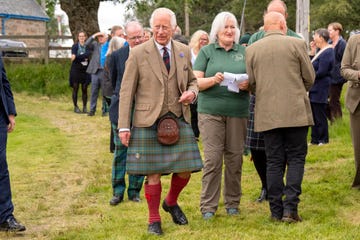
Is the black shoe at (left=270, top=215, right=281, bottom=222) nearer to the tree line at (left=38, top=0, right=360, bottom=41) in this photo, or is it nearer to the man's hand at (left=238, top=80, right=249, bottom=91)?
the man's hand at (left=238, top=80, right=249, bottom=91)

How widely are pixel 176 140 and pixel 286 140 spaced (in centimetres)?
105

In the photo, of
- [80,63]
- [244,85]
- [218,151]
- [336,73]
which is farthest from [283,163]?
[80,63]

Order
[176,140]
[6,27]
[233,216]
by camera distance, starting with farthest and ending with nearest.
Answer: [6,27], [233,216], [176,140]

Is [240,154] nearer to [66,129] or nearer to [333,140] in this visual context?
[333,140]

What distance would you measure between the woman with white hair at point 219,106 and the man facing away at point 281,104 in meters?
0.24

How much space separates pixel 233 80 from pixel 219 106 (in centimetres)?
31

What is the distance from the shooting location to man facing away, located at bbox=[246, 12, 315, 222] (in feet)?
20.7

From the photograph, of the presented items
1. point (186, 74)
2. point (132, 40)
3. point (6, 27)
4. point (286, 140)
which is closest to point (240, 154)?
point (286, 140)

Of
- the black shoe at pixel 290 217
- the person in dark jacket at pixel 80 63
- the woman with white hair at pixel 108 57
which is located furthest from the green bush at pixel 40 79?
the black shoe at pixel 290 217

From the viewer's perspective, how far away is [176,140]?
6.14 metres

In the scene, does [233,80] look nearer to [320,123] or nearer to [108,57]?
[108,57]

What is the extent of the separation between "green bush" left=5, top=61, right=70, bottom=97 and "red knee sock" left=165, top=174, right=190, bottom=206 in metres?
15.3

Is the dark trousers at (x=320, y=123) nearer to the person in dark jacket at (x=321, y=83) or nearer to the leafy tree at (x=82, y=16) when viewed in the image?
the person in dark jacket at (x=321, y=83)

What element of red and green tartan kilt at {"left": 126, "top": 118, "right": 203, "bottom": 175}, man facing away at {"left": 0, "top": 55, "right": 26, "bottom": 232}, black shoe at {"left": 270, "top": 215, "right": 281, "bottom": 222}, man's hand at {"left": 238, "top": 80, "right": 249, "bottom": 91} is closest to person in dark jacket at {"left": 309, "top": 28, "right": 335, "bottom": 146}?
man's hand at {"left": 238, "top": 80, "right": 249, "bottom": 91}
